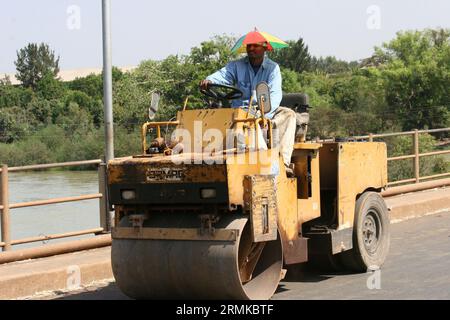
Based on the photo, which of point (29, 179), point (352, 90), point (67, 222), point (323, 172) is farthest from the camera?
point (352, 90)

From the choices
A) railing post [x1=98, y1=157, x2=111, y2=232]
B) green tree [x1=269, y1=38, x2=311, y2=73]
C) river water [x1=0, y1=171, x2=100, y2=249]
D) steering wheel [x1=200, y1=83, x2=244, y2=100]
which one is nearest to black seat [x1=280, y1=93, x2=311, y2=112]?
steering wheel [x1=200, y1=83, x2=244, y2=100]

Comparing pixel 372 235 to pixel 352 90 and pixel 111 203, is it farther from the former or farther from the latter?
pixel 352 90

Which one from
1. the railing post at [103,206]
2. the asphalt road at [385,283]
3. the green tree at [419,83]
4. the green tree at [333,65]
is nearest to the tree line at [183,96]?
the green tree at [419,83]

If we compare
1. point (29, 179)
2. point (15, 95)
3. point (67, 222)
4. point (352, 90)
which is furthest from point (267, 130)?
point (352, 90)

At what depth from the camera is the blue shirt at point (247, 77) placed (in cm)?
871

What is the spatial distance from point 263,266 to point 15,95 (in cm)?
4312

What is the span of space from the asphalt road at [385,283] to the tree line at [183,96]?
228 inches

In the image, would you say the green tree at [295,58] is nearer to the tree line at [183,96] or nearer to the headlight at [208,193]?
the tree line at [183,96]

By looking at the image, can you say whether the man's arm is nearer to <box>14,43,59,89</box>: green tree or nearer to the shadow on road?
the shadow on road

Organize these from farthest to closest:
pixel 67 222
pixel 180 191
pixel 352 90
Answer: pixel 352 90, pixel 67 222, pixel 180 191

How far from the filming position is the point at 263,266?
25.9ft

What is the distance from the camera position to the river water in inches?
551

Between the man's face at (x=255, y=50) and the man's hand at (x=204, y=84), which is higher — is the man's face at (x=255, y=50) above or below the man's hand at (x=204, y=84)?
above

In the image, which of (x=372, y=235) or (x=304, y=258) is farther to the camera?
(x=372, y=235)
